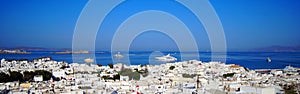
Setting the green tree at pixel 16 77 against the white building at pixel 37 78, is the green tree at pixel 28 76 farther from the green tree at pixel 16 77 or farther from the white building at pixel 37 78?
the white building at pixel 37 78

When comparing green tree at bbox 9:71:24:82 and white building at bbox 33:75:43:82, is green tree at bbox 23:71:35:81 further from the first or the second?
white building at bbox 33:75:43:82

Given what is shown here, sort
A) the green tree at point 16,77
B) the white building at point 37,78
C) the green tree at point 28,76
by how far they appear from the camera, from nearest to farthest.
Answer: the green tree at point 16,77 → the white building at point 37,78 → the green tree at point 28,76

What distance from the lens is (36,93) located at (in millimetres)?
4898

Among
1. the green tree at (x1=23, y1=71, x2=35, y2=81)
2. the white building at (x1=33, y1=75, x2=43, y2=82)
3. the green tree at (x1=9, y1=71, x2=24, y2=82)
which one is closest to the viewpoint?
the green tree at (x1=9, y1=71, x2=24, y2=82)

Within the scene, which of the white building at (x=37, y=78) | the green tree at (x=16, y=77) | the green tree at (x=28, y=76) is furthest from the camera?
the green tree at (x=28, y=76)

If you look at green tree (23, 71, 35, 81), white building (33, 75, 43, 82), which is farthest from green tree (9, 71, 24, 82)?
white building (33, 75, 43, 82)

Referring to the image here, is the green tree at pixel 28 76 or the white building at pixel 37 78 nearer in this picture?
the white building at pixel 37 78

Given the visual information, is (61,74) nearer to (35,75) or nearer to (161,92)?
(35,75)

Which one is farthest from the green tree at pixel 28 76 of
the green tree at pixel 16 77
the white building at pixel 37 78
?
the white building at pixel 37 78

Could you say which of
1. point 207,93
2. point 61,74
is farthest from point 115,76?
point 207,93

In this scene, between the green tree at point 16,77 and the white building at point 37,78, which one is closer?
the green tree at point 16,77

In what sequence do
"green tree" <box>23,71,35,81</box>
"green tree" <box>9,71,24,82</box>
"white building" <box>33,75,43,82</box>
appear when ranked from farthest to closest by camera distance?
"green tree" <box>23,71,35,81</box>
"white building" <box>33,75,43,82</box>
"green tree" <box>9,71,24,82</box>

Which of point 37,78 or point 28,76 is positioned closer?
point 37,78

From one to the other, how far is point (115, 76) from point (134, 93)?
349cm
